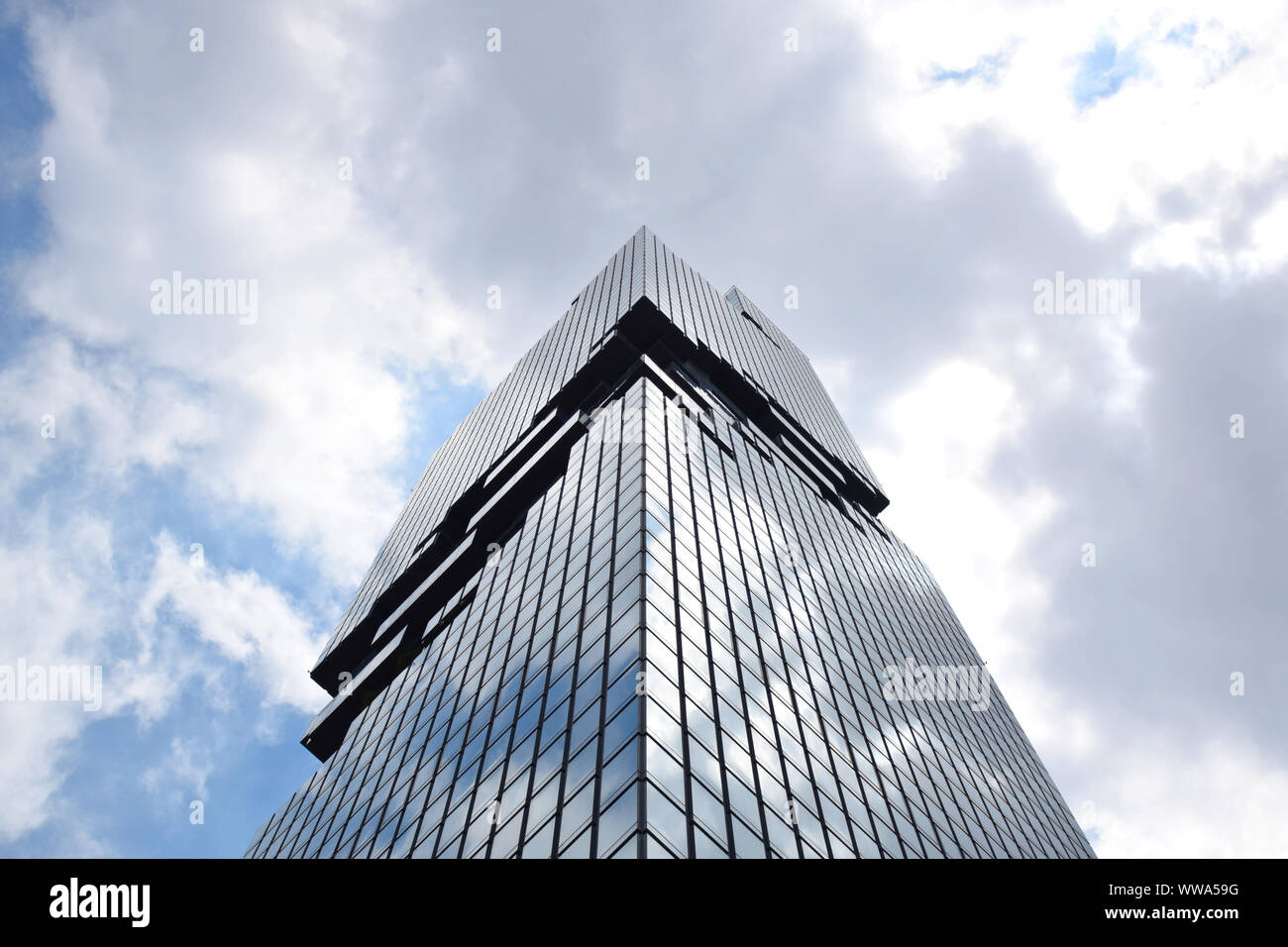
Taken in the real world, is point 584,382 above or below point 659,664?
above

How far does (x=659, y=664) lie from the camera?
26.4m

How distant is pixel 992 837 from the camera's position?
131ft

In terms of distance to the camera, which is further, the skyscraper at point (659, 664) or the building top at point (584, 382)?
the building top at point (584, 382)

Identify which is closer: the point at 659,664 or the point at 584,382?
the point at 659,664

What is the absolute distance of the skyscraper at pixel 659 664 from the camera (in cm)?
2441

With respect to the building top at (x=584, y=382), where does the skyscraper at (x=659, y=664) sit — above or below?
below

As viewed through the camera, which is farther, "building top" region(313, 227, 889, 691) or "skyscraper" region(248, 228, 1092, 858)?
"building top" region(313, 227, 889, 691)

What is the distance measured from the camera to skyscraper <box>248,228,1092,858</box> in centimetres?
2441

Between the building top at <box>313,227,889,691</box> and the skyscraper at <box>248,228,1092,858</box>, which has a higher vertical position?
the building top at <box>313,227,889,691</box>
